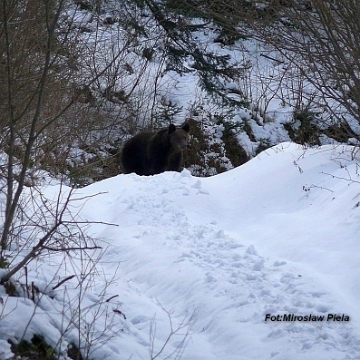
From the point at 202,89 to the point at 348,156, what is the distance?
10800mm

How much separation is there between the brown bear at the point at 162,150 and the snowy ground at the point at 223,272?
337 cm

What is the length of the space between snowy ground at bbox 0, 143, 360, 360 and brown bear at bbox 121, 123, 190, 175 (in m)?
3.37

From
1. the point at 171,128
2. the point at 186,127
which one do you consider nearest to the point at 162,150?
the point at 171,128

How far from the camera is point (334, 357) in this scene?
4496 mm

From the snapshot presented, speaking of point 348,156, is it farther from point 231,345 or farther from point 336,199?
point 231,345

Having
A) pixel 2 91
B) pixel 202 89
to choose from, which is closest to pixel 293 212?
pixel 2 91

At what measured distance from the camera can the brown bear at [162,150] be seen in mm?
12555

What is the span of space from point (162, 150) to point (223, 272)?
22.6ft

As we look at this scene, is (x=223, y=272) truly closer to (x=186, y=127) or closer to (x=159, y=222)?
(x=159, y=222)

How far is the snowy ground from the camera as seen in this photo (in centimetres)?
466

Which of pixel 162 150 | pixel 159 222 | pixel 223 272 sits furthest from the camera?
pixel 162 150

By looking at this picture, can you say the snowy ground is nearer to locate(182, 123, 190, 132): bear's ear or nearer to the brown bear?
the brown bear

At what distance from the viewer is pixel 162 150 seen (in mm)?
12648

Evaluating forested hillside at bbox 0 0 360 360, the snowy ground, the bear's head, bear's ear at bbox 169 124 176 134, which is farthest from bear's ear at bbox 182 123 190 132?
the snowy ground
